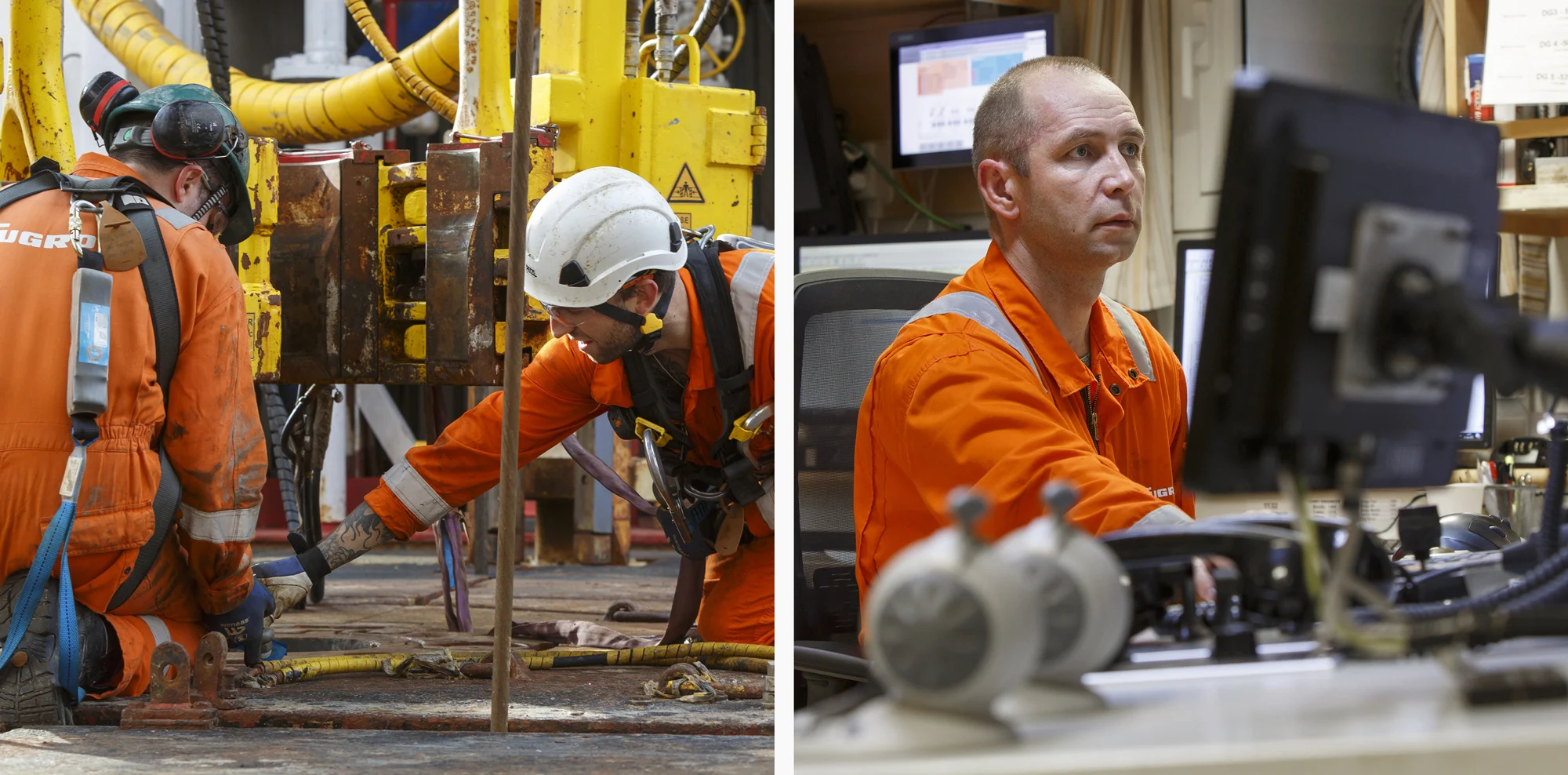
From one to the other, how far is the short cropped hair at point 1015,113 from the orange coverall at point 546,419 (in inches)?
50.3

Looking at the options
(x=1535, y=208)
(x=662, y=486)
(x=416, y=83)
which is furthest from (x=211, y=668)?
(x=416, y=83)

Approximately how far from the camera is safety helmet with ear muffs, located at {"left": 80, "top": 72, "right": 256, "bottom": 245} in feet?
9.88

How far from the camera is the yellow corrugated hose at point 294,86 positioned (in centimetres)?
507

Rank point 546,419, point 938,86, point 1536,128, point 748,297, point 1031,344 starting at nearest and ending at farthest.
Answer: point 1031,344 < point 1536,128 < point 748,297 < point 546,419 < point 938,86

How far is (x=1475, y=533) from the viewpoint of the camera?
1808mm

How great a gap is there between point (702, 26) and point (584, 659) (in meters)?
2.00

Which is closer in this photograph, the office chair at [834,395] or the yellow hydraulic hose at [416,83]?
the office chair at [834,395]

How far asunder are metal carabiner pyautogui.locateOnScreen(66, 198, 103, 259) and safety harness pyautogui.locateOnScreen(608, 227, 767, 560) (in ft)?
3.78

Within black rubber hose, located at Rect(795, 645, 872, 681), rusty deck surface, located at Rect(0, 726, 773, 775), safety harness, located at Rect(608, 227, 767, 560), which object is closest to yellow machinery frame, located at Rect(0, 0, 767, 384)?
safety harness, located at Rect(608, 227, 767, 560)

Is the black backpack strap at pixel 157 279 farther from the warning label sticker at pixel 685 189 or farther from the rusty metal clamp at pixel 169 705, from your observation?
the warning label sticker at pixel 685 189

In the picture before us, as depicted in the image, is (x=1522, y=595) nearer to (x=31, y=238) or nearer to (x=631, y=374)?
(x=631, y=374)

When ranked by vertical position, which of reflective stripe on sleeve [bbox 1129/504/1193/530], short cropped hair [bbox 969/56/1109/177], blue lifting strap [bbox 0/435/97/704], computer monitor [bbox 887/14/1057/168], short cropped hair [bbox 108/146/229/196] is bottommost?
blue lifting strap [bbox 0/435/97/704]

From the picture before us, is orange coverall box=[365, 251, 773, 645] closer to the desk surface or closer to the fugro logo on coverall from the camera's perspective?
the fugro logo on coverall

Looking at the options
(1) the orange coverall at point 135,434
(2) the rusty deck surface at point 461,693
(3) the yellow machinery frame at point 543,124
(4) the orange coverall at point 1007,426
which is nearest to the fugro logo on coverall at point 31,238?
(1) the orange coverall at point 135,434
